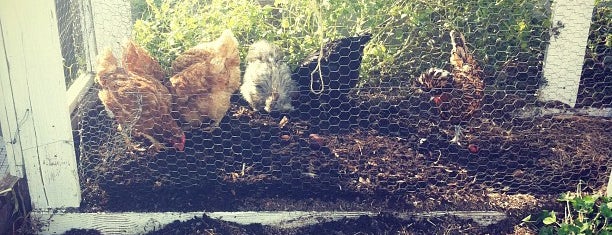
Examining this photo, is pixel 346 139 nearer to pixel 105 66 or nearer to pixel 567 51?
pixel 105 66

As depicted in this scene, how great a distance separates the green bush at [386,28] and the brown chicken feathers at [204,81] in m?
0.42

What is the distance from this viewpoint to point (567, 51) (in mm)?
3740

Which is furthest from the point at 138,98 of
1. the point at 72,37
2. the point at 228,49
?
the point at 72,37

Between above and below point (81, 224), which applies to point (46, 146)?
above

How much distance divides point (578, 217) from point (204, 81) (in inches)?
85.9

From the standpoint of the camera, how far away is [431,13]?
404cm

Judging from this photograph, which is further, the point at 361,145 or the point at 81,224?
the point at 361,145

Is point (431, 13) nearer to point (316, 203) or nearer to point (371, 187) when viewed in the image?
point (371, 187)

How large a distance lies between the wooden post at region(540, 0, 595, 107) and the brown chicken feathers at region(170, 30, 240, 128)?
219 cm

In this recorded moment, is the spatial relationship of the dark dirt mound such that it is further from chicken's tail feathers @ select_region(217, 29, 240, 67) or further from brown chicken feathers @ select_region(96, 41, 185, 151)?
chicken's tail feathers @ select_region(217, 29, 240, 67)

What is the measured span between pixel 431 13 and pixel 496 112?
88cm

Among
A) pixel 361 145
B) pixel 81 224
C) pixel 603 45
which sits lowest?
pixel 81 224

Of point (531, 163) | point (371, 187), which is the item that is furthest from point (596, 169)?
point (371, 187)

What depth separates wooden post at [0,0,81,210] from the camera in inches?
91.7
